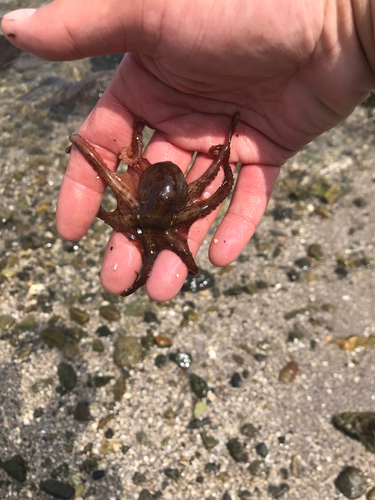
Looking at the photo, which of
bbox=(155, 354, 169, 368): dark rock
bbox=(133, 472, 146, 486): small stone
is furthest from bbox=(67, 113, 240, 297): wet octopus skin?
bbox=(133, 472, 146, 486): small stone

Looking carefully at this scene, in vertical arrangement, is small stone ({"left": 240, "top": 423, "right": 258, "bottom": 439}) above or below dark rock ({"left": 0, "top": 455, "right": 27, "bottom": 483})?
above

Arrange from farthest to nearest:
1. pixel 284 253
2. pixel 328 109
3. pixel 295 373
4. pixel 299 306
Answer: pixel 284 253
pixel 299 306
pixel 295 373
pixel 328 109

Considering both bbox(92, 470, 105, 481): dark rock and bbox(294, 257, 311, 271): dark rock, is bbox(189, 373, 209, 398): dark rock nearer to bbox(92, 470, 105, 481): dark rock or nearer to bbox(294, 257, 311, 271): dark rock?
bbox(92, 470, 105, 481): dark rock

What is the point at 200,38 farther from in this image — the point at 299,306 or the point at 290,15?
the point at 299,306

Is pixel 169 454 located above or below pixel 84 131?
below

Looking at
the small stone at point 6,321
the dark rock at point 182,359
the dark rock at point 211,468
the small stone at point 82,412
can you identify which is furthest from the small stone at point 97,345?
the dark rock at point 211,468

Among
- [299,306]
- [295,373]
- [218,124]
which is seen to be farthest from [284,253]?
[218,124]

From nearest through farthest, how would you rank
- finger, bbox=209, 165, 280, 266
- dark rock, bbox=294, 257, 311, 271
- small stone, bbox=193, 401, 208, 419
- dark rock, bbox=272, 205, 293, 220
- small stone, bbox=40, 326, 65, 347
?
finger, bbox=209, 165, 280, 266 → small stone, bbox=193, 401, 208, 419 → small stone, bbox=40, 326, 65, 347 → dark rock, bbox=294, 257, 311, 271 → dark rock, bbox=272, 205, 293, 220

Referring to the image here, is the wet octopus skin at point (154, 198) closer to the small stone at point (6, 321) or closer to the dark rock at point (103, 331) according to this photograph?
the dark rock at point (103, 331)
